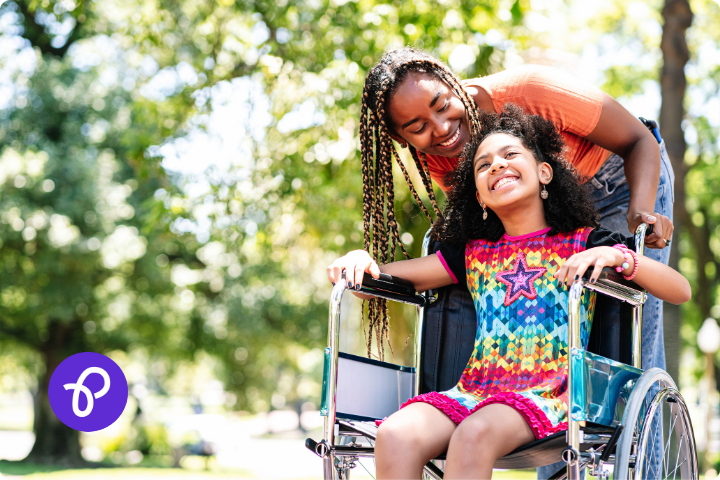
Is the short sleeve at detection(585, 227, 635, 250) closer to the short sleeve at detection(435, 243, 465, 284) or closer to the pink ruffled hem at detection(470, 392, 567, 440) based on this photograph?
the short sleeve at detection(435, 243, 465, 284)

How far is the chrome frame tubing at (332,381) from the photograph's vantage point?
6.76ft

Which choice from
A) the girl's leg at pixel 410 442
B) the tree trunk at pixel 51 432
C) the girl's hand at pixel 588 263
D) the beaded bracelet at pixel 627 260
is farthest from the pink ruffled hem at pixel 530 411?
the tree trunk at pixel 51 432

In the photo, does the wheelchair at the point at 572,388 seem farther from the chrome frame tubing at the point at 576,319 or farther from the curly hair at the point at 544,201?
the curly hair at the point at 544,201

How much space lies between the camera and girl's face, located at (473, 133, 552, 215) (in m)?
2.25

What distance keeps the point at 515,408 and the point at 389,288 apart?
60 centimetres

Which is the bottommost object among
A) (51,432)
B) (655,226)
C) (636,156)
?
(51,432)

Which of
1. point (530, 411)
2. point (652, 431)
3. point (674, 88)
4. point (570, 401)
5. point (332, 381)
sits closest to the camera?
Result: point (570, 401)

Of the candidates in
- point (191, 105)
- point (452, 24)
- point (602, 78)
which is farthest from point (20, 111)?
point (602, 78)

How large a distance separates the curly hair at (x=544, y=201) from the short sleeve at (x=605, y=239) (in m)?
0.06

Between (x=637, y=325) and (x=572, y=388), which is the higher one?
(x=637, y=325)

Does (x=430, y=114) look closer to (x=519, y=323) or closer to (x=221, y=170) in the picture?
(x=519, y=323)

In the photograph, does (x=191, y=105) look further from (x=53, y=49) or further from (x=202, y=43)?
(x=53, y=49)

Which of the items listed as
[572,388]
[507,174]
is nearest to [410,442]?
[572,388]

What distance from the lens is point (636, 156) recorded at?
7.93ft
